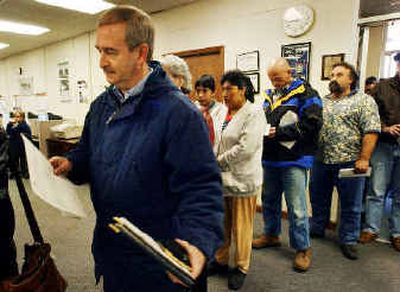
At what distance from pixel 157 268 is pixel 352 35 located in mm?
2696

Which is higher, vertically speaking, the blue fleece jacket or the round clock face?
the round clock face

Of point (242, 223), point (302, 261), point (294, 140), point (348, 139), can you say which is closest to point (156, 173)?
point (242, 223)

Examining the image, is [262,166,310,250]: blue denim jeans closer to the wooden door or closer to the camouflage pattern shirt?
the camouflage pattern shirt

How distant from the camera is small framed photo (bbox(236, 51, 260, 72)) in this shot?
3.37 m

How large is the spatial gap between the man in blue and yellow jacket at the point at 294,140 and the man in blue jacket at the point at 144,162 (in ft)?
4.66

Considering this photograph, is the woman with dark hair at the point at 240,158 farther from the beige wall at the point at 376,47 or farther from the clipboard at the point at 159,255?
the beige wall at the point at 376,47

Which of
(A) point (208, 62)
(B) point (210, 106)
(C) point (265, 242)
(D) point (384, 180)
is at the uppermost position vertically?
(A) point (208, 62)

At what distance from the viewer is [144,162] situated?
0.84m

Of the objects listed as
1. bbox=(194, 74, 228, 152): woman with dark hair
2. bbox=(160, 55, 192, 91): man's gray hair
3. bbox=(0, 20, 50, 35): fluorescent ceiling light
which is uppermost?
bbox=(0, 20, 50, 35): fluorescent ceiling light

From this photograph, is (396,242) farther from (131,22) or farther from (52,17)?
(52,17)

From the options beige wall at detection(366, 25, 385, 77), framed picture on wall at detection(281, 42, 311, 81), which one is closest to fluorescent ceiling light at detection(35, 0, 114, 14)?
framed picture on wall at detection(281, 42, 311, 81)

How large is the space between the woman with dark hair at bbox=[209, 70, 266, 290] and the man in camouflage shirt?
2.58 feet

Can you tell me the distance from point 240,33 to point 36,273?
3.15m

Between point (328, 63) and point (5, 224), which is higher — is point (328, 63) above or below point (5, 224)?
above
